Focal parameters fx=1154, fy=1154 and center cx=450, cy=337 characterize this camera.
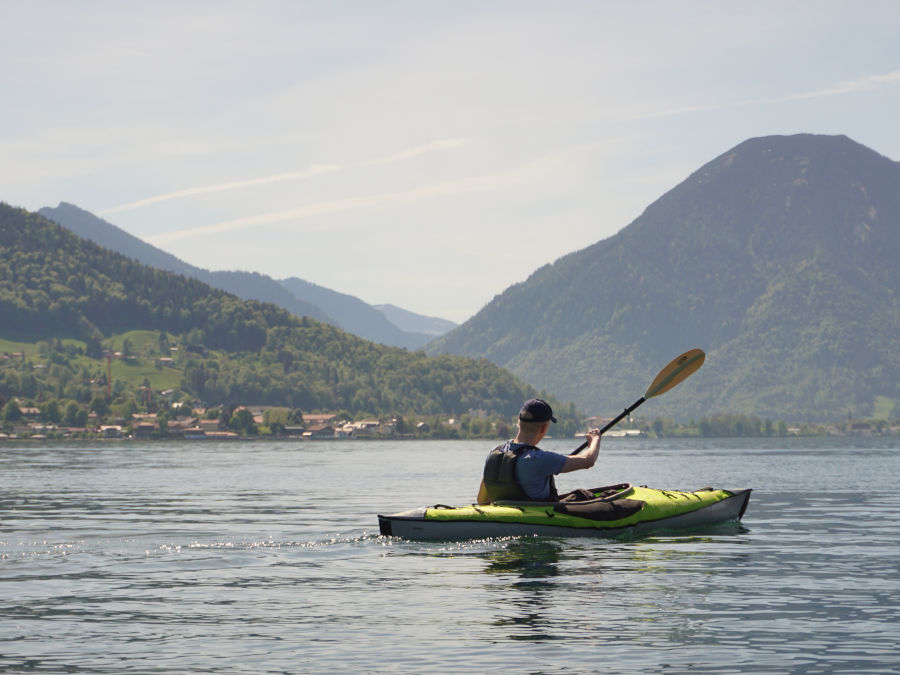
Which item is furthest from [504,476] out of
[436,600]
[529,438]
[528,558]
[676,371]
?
[676,371]

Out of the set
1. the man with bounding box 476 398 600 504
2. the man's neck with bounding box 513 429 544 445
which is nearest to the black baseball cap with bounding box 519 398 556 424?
the man with bounding box 476 398 600 504

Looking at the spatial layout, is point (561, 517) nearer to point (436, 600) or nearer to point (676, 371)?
point (436, 600)

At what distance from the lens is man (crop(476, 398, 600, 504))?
2203 centimetres

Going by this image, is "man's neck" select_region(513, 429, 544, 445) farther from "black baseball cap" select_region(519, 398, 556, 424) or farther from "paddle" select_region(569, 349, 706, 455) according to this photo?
"paddle" select_region(569, 349, 706, 455)

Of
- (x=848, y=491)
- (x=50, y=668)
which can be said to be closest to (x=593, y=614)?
(x=50, y=668)

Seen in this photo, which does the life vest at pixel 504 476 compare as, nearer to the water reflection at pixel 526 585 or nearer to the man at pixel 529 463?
the man at pixel 529 463

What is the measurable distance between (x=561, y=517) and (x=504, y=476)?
4.76 feet

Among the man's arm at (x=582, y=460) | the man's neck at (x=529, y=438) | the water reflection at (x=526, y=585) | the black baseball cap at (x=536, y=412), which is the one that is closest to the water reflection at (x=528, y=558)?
the water reflection at (x=526, y=585)

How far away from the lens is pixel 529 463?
2267cm

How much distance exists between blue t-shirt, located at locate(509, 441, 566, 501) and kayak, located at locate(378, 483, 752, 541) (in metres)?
0.27

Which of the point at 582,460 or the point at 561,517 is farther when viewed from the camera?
the point at 561,517

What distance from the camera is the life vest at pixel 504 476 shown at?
22891mm

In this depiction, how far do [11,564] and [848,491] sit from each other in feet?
133

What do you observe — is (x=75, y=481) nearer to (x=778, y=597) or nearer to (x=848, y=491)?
(x=848, y=491)
